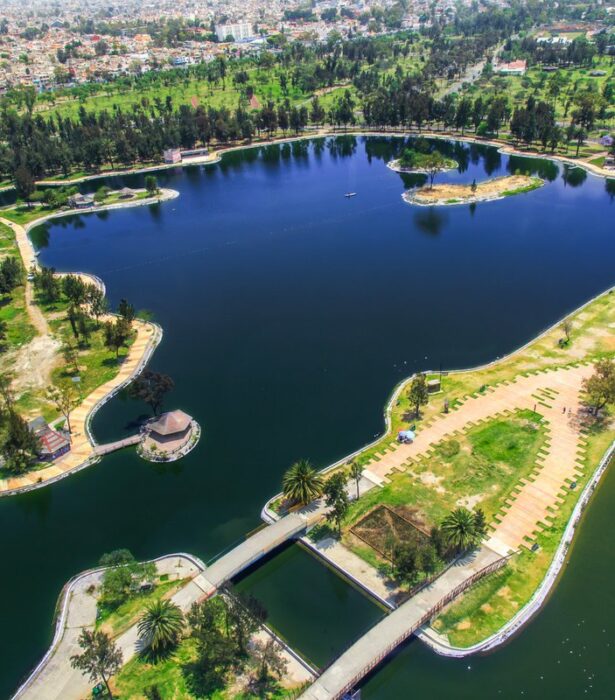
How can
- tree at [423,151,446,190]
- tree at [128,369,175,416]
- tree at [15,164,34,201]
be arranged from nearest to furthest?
tree at [128,369,175,416], tree at [423,151,446,190], tree at [15,164,34,201]

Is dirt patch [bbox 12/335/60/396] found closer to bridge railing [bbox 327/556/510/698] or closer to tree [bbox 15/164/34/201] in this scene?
bridge railing [bbox 327/556/510/698]

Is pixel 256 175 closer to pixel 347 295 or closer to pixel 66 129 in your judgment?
pixel 66 129

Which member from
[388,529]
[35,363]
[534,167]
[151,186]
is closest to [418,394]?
[388,529]

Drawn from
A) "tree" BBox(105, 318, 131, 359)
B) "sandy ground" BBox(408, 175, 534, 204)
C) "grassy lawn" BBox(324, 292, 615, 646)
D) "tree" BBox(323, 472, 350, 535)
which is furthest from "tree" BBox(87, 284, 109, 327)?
"sandy ground" BBox(408, 175, 534, 204)

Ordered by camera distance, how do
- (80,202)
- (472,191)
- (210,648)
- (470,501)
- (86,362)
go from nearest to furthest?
(210,648) → (470,501) → (86,362) → (472,191) → (80,202)

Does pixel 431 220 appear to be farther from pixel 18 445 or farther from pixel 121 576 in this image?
pixel 121 576
